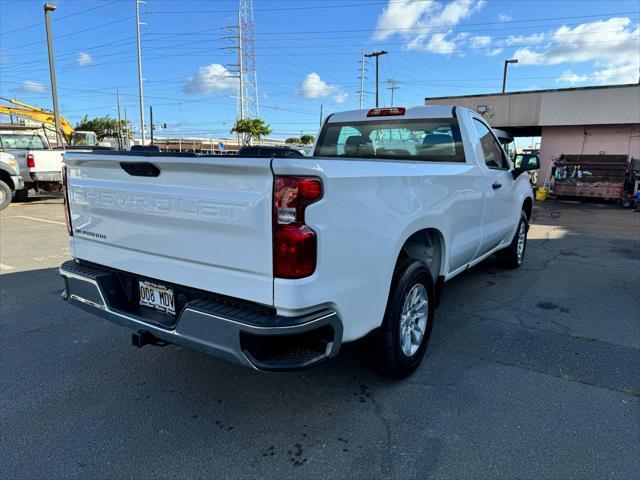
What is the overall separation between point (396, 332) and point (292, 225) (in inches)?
49.2

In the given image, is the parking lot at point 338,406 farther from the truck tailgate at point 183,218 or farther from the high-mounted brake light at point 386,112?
the high-mounted brake light at point 386,112

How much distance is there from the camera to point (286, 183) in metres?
2.07

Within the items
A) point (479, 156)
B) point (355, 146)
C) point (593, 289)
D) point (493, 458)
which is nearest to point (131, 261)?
point (493, 458)

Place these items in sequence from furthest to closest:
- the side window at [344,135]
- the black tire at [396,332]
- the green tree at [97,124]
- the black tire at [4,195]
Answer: the green tree at [97,124] → the black tire at [4,195] → the side window at [344,135] → the black tire at [396,332]

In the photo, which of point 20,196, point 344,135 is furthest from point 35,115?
Result: point 344,135

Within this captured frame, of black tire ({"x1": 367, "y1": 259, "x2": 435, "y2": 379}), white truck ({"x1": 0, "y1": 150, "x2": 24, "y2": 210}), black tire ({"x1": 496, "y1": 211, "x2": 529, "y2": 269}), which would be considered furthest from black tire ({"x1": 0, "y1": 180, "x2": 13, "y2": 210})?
black tire ({"x1": 367, "y1": 259, "x2": 435, "y2": 379})

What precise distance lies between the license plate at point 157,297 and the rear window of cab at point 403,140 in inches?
102

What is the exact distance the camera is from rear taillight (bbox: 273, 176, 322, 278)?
2080 millimetres

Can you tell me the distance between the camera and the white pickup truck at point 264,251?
212 cm

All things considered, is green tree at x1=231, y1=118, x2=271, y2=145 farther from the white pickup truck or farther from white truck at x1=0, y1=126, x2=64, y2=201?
the white pickup truck

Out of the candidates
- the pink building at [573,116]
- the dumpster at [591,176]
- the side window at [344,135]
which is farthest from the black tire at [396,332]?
the pink building at [573,116]

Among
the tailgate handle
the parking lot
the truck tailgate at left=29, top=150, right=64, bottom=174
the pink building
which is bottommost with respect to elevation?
the parking lot

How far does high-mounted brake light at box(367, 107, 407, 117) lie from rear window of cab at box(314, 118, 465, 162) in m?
0.09

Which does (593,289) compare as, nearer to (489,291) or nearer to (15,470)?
(489,291)
